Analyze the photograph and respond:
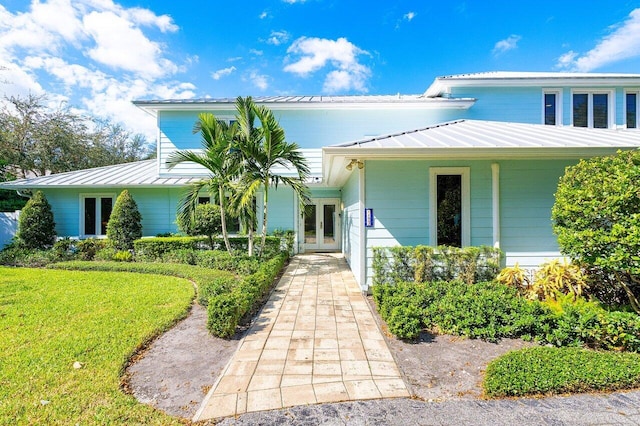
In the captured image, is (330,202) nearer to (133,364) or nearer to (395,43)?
(395,43)

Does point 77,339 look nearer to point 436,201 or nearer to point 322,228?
point 436,201

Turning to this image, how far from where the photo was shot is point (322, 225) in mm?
12781

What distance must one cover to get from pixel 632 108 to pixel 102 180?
891 inches

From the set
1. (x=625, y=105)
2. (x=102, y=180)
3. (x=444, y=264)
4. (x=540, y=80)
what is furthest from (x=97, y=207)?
(x=625, y=105)

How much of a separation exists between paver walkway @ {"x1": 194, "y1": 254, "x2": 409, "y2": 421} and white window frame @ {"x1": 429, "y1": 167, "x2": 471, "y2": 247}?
2.26m

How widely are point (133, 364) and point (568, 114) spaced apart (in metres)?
16.3

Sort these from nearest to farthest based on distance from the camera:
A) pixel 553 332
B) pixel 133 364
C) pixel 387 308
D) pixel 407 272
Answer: pixel 133 364, pixel 553 332, pixel 387 308, pixel 407 272

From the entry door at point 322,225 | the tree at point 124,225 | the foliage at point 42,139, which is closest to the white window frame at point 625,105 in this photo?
the entry door at point 322,225

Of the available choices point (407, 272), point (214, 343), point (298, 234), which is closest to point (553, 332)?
point (407, 272)

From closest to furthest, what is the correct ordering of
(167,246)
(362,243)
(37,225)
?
(362,243) → (167,246) → (37,225)

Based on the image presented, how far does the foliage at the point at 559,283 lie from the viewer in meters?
4.79

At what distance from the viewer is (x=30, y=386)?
2.92 meters

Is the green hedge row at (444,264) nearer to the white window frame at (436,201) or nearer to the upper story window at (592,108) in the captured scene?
the white window frame at (436,201)

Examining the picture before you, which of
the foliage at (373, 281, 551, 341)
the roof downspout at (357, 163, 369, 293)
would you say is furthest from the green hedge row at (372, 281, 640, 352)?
the roof downspout at (357, 163, 369, 293)
